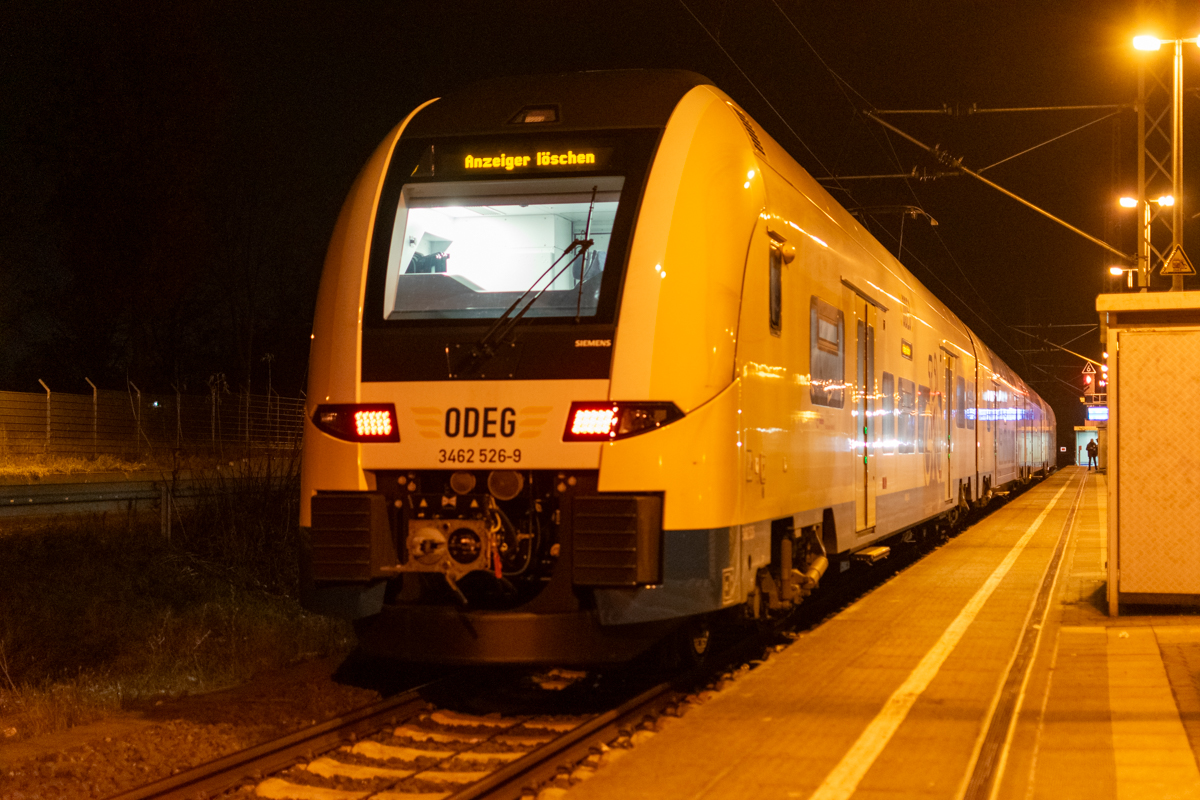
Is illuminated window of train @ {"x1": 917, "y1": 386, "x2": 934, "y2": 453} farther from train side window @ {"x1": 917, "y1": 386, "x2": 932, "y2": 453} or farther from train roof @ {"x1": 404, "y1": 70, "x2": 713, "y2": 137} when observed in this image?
train roof @ {"x1": 404, "y1": 70, "x2": 713, "y2": 137}

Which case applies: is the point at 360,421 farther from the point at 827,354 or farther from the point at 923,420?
the point at 923,420

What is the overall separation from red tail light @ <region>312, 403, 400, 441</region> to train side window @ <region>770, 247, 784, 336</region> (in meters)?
2.34

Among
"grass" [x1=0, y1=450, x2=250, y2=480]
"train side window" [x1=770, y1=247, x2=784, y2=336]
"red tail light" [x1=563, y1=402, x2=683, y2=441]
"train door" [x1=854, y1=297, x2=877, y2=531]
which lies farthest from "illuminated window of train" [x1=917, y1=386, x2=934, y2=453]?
"grass" [x1=0, y1=450, x2=250, y2=480]

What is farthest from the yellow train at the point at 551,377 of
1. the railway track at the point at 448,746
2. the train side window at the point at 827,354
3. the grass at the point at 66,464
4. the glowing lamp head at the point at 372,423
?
the grass at the point at 66,464

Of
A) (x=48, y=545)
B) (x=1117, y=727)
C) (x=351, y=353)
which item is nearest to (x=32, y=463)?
(x=48, y=545)

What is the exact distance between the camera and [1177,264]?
17500mm

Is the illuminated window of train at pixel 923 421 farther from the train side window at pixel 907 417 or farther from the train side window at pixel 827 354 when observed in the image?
the train side window at pixel 827 354

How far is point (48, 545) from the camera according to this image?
1445cm

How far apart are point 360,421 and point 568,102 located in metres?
2.16

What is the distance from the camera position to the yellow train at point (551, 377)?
6.68 meters

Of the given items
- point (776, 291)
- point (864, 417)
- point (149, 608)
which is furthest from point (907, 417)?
point (149, 608)

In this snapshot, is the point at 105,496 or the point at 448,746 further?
the point at 105,496

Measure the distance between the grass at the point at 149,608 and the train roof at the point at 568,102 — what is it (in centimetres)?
379

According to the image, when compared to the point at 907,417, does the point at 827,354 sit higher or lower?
higher
